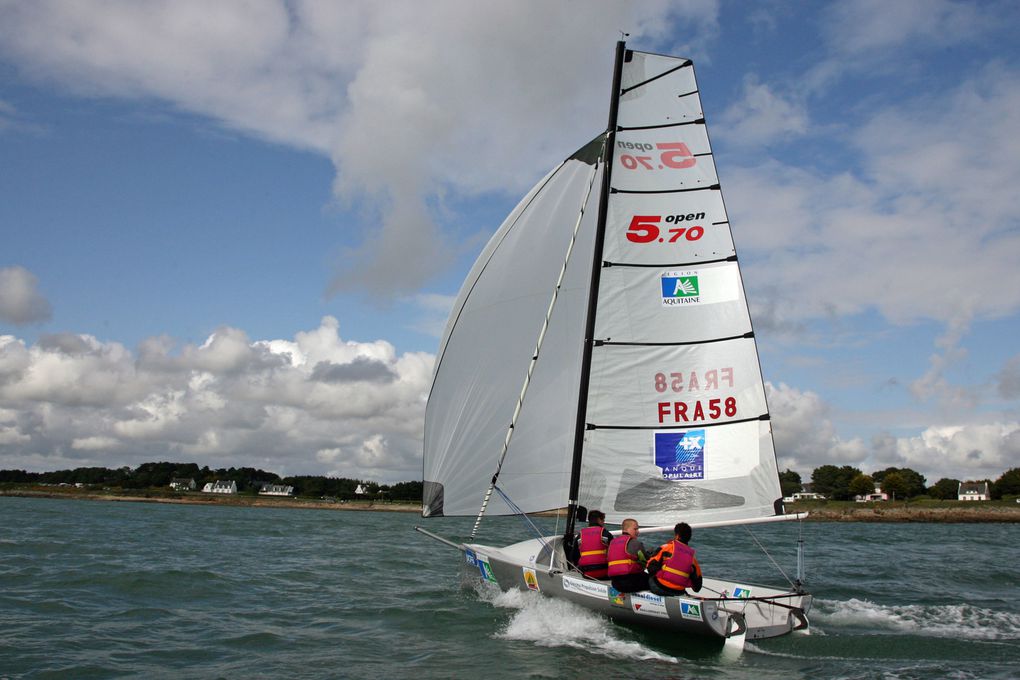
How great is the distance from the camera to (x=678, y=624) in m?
9.93

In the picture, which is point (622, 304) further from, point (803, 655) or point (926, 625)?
point (926, 625)

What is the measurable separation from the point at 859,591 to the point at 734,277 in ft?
31.7

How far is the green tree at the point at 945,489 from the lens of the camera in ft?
358

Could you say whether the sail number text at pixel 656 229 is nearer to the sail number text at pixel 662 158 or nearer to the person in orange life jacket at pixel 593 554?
the sail number text at pixel 662 158

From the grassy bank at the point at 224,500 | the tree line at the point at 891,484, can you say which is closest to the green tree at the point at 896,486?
the tree line at the point at 891,484

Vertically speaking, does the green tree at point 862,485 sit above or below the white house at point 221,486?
above

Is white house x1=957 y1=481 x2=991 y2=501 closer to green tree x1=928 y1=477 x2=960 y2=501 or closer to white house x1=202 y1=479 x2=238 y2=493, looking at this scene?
green tree x1=928 y1=477 x2=960 y2=501

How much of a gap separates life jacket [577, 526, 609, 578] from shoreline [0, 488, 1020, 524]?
136 feet

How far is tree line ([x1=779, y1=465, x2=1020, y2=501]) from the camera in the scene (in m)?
102

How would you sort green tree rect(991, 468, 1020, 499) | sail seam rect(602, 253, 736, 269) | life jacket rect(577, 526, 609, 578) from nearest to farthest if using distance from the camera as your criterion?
life jacket rect(577, 526, 609, 578), sail seam rect(602, 253, 736, 269), green tree rect(991, 468, 1020, 499)

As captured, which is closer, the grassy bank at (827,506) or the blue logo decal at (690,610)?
the blue logo decal at (690,610)

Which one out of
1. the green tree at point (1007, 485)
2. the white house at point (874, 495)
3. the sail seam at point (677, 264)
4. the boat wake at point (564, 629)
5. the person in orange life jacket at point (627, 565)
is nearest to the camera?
the boat wake at point (564, 629)

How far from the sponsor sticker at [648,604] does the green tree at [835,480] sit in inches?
4539

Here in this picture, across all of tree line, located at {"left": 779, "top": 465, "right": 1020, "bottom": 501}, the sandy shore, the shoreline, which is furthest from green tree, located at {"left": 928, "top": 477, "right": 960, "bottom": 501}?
the sandy shore
